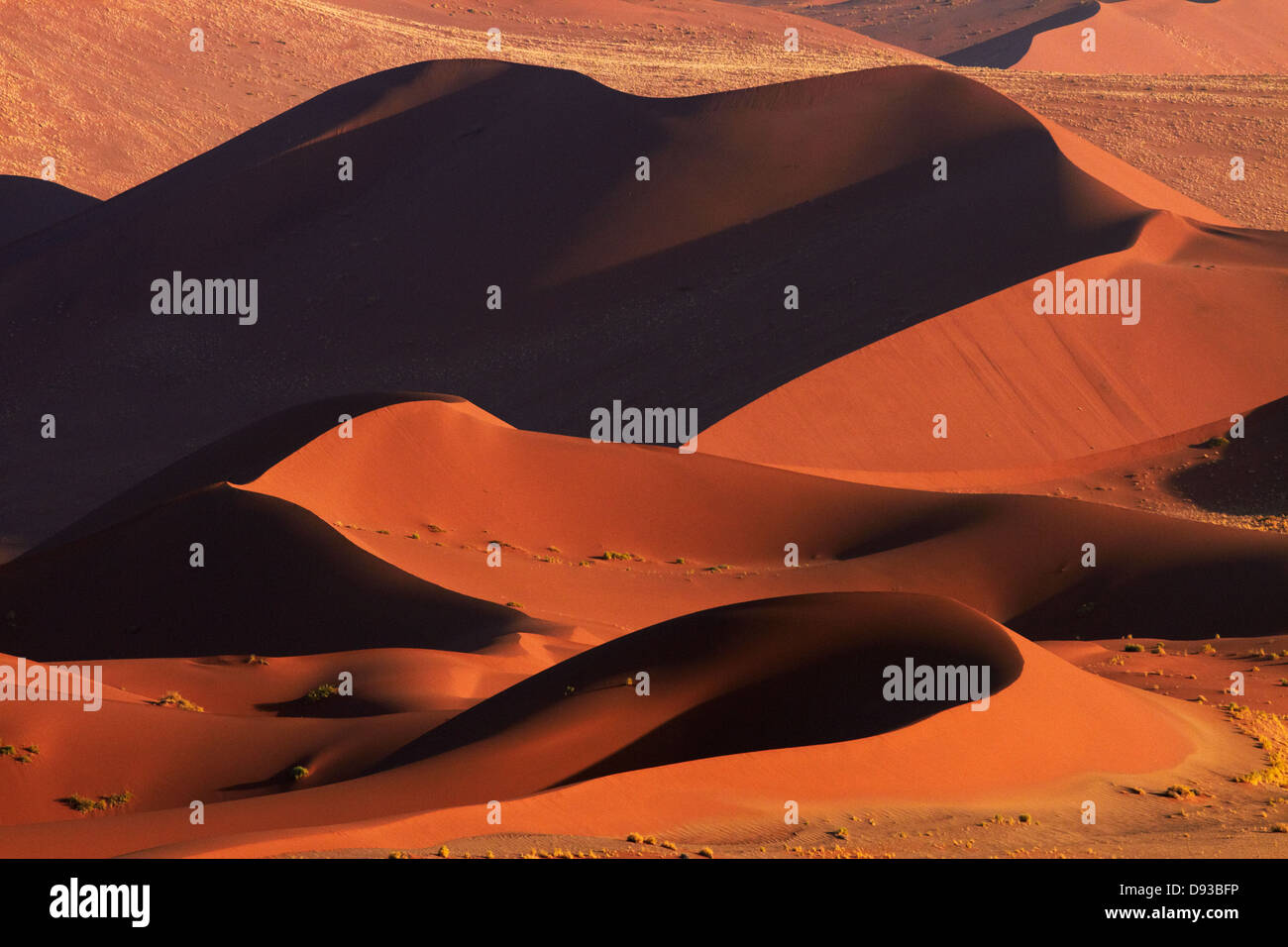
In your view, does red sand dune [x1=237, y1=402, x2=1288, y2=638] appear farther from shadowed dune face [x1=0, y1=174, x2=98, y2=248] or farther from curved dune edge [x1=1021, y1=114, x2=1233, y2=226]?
shadowed dune face [x1=0, y1=174, x2=98, y2=248]

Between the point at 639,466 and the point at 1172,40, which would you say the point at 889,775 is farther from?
the point at 1172,40

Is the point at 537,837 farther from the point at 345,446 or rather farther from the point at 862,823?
the point at 345,446

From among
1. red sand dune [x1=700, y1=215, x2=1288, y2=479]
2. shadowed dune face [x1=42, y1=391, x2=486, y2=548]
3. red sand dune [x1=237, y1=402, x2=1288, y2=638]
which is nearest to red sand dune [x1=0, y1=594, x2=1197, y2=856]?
red sand dune [x1=237, y1=402, x2=1288, y2=638]

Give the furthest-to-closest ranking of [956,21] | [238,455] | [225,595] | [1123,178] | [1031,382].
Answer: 1. [956,21]
2. [1123,178]
3. [1031,382]
4. [238,455]
5. [225,595]

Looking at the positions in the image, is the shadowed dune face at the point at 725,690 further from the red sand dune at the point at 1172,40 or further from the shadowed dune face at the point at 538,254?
the red sand dune at the point at 1172,40

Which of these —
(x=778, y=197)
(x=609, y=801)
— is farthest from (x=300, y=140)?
(x=609, y=801)

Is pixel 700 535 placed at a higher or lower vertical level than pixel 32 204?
lower

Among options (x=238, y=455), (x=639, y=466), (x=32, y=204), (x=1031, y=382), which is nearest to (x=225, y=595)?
(x=238, y=455)
